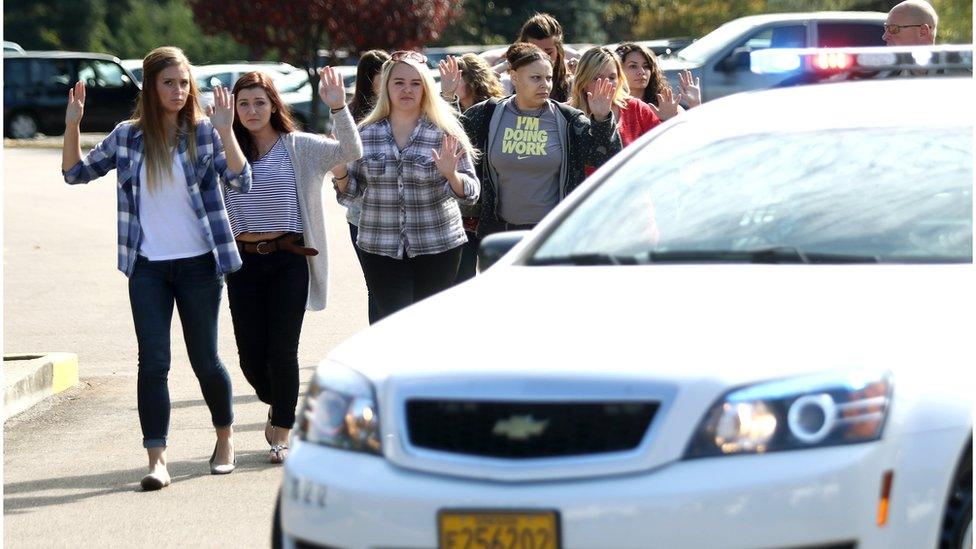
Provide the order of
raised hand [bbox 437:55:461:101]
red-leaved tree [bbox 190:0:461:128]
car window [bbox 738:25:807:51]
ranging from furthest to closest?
1. red-leaved tree [bbox 190:0:461:128]
2. car window [bbox 738:25:807:51]
3. raised hand [bbox 437:55:461:101]

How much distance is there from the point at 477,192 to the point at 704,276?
10.7 feet

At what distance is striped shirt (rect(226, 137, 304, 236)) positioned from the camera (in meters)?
7.44

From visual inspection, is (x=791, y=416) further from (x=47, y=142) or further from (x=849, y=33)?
(x=47, y=142)

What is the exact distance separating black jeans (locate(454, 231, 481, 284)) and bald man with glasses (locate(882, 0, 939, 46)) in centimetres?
235

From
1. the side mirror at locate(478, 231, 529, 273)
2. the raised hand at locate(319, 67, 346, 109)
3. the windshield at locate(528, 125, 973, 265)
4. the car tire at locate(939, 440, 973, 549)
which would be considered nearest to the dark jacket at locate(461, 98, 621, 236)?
the raised hand at locate(319, 67, 346, 109)

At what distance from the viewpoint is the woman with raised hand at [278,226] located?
7.46 meters

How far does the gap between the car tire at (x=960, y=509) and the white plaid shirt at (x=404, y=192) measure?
4.09 metres

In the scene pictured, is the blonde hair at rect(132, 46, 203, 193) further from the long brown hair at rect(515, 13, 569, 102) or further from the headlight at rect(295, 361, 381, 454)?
the long brown hair at rect(515, 13, 569, 102)

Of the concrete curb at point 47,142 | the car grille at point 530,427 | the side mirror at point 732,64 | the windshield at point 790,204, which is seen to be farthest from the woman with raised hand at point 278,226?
the concrete curb at point 47,142

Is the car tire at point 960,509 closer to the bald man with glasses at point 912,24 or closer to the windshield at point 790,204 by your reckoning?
the windshield at point 790,204

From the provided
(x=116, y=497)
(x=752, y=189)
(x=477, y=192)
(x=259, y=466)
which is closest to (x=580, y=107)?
(x=477, y=192)

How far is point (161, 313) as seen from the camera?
7086 mm

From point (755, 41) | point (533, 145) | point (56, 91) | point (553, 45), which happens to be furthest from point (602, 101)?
point (56, 91)

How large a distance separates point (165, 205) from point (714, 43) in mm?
15958
